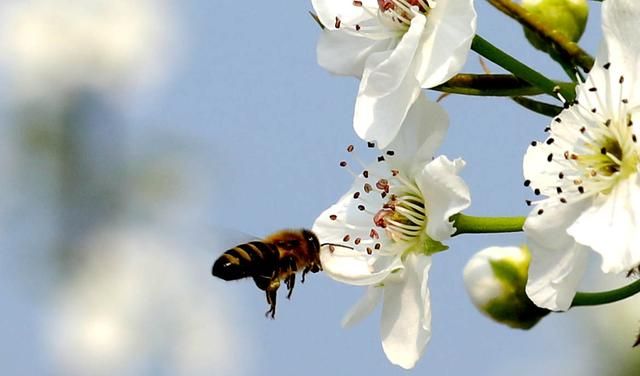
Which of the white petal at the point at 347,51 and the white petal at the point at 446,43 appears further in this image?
the white petal at the point at 347,51

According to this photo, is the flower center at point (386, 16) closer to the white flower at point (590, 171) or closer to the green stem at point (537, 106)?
the green stem at point (537, 106)

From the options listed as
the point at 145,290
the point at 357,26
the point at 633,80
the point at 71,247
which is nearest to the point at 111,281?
the point at 145,290

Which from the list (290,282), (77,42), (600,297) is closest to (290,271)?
(290,282)

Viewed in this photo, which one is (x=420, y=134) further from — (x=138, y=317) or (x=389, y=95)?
(x=138, y=317)

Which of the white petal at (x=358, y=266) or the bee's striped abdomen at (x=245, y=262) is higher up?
the white petal at (x=358, y=266)

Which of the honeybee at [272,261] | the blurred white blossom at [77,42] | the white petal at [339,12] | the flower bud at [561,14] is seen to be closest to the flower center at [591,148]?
the flower bud at [561,14]

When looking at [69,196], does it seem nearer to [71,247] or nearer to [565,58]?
[71,247]

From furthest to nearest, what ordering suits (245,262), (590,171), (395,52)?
(245,262) → (395,52) → (590,171)
